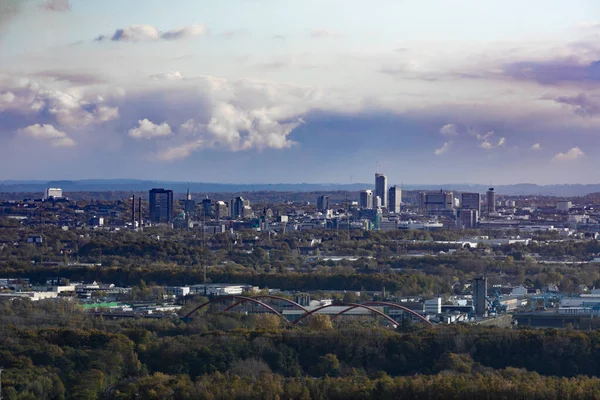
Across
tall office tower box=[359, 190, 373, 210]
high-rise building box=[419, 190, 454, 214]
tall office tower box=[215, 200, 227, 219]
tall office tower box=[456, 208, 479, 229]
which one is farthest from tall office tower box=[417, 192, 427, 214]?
tall office tower box=[456, 208, 479, 229]

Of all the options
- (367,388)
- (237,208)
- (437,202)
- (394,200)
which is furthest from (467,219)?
(367,388)

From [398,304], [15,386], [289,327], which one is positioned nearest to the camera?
[15,386]

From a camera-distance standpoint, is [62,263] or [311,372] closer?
[311,372]

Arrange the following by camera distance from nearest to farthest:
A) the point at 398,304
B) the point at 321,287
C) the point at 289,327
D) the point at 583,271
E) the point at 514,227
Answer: the point at 289,327 < the point at 398,304 < the point at 321,287 < the point at 583,271 < the point at 514,227

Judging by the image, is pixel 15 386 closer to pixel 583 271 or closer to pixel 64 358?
pixel 64 358

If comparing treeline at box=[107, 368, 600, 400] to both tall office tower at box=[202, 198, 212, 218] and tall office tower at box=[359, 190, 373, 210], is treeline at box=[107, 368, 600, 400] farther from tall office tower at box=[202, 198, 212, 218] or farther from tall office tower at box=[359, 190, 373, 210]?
tall office tower at box=[359, 190, 373, 210]

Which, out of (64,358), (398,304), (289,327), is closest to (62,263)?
(398,304)

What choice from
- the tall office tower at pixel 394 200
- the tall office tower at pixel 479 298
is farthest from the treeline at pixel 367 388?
the tall office tower at pixel 394 200
